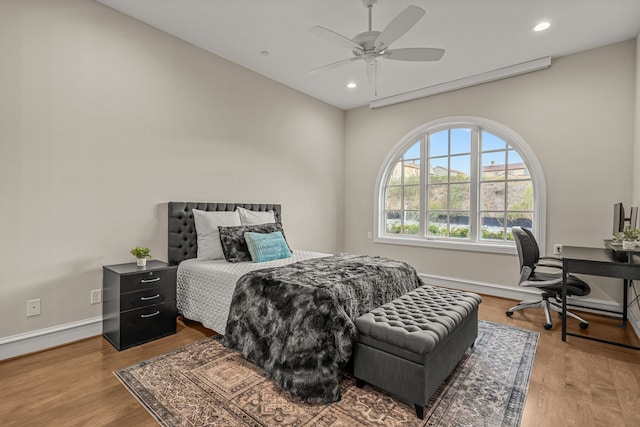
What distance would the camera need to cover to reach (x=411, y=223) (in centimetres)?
509

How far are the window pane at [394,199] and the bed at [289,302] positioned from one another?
7.56ft

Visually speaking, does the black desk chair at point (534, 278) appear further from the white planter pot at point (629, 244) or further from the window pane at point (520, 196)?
the window pane at point (520, 196)

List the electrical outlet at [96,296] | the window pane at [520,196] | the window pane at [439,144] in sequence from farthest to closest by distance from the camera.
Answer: the window pane at [439,144] < the window pane at [520,196] < the electrical outlet at [96,296]

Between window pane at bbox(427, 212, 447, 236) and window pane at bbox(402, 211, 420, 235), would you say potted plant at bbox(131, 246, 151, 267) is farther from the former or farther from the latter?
window pane at bbox(427, 212, 447, 236)

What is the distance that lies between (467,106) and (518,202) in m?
1.50

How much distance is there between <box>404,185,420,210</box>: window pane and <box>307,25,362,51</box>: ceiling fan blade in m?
2.87

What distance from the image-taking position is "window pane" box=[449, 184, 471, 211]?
452 centimetres

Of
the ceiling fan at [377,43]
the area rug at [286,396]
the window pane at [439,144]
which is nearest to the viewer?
the area rug at [286,396]

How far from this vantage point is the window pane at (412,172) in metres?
5.01

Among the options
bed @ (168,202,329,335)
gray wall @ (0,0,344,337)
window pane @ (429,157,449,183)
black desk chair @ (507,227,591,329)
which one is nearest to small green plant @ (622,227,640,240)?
black desk chair @ (507,227,591,329)

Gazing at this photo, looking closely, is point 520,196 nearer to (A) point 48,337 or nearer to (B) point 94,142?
(B) point 94,142

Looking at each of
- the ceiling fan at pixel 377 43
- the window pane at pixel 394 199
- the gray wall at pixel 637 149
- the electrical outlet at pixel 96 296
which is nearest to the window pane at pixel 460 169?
the window pane at pixel 394 199

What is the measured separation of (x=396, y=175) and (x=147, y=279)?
3990 mm

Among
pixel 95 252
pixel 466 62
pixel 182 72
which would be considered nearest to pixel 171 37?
pixel 182 72
